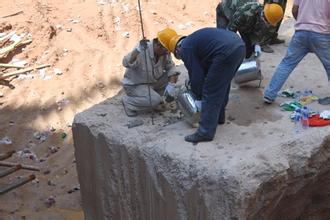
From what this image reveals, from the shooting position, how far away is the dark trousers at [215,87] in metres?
4.20

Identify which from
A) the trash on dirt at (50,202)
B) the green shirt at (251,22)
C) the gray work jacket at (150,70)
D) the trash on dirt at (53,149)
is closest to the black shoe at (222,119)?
the gray work jacket at (150,70)

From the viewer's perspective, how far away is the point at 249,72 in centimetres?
534

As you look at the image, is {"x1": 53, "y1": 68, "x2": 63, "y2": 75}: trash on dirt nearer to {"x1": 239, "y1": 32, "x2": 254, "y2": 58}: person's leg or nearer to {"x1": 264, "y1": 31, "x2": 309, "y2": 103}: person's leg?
{"x1": 239, "y1": 32, "x2": 254, "y2": 58}: person's leg

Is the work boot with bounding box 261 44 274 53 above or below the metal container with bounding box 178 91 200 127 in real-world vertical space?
below

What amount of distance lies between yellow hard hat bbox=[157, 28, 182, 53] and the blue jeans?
37.6 inches

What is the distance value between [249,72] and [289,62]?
0.51 meters

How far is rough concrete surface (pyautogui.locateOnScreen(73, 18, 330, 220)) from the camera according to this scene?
3898mm

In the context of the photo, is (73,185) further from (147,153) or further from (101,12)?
(101,12)

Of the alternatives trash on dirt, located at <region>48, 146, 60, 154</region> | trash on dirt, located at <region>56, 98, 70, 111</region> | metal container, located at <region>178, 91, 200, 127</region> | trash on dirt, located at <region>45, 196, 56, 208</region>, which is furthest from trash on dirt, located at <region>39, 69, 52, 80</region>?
metal container, located at <region>178, 91, 200, 127</region>

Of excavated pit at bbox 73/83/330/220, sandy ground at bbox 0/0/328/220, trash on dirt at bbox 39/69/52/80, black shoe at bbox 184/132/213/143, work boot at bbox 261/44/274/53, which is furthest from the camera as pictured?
trash on dirt at bbox 39/69/52/80

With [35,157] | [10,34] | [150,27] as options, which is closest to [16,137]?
[35,157]

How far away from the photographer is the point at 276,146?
4.13 meters

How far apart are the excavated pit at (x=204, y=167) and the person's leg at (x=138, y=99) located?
3.2 inches

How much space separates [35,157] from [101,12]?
330 cm
